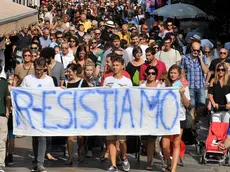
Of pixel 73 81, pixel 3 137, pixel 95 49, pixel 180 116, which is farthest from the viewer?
pixel 95 49

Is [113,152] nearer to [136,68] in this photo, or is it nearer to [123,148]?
[123,148]

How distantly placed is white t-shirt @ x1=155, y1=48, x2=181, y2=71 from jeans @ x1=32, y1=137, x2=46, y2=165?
13.6 feet

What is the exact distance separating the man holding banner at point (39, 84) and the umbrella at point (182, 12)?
15.7 m

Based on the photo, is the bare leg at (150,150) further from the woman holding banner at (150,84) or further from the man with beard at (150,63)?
the man with beard at (150,63)

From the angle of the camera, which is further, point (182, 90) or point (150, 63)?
point (150, 63)

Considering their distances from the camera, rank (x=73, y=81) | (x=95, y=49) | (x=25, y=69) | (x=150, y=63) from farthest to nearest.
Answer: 1. (x=95, y=49)
2. (x=150, y=63)
3. (x=25, y=69)
4. (x=73, y=81)

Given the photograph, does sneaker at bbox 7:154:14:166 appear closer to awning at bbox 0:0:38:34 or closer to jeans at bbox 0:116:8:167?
jeans at bbox 0:116:8:167

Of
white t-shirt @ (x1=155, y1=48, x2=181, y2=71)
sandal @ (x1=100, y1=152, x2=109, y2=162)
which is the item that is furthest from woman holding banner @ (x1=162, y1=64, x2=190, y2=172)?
white t-shirt @ (x1=155, y1=48, x2=181, y2=71)

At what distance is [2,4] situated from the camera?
2825 centimetres

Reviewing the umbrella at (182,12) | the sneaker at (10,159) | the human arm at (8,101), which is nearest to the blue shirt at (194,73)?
the sneaker at (10,159)

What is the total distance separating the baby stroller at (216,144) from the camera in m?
11.5

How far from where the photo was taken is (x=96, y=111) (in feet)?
35.9

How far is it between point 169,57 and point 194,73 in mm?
1204

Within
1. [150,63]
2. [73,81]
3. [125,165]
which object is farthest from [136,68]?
[125,165]
